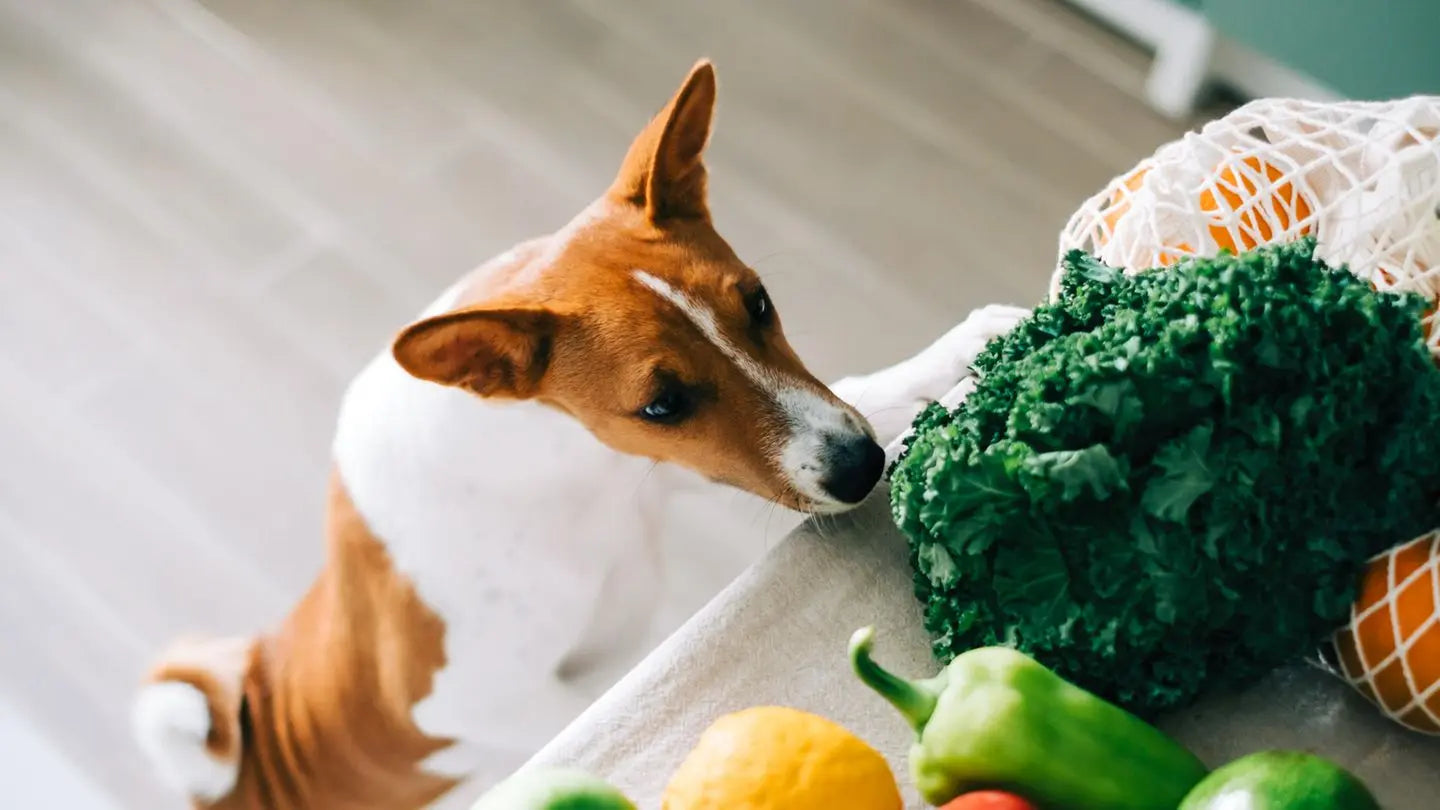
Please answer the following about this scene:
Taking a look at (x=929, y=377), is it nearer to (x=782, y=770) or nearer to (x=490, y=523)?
(x=490, y=523)

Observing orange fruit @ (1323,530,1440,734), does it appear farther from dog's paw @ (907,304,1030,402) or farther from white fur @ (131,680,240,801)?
white fur @ (131,680,240,801)

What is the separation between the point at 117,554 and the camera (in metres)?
1.80

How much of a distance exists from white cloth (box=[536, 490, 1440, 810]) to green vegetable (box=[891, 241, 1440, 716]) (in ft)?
0.21

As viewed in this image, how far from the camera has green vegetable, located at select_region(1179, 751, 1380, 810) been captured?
65cm

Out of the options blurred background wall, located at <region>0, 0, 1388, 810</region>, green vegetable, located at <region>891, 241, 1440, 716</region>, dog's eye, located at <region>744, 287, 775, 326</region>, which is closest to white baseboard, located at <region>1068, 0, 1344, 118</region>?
blurred background wall, located at <region>0, 0, 1388, 810</region>

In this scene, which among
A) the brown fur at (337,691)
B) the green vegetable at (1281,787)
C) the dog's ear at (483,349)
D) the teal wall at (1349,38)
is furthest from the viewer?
the teal wall at (1349,38)

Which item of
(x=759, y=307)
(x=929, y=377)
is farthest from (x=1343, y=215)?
(x=759, y=307)

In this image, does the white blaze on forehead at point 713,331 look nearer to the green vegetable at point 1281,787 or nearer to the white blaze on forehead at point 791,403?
the white blaze on forehead at point 791,403

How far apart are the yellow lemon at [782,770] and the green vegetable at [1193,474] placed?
0.46 feet

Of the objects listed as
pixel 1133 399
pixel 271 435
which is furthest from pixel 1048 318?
pixel 271 435

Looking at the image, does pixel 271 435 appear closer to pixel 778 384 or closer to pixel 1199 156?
pixel 778 384

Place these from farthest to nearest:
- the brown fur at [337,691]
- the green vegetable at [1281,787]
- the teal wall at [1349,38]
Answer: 1. the teal wall at [1349,38]
2. the brown fur at [337,691]
3. the green vegetable at [1281,787]

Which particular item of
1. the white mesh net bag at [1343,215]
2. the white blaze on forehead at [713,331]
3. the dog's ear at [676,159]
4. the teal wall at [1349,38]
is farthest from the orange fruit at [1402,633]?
the teal wall at [1349,38]

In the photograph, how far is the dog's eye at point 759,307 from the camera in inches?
45.8
